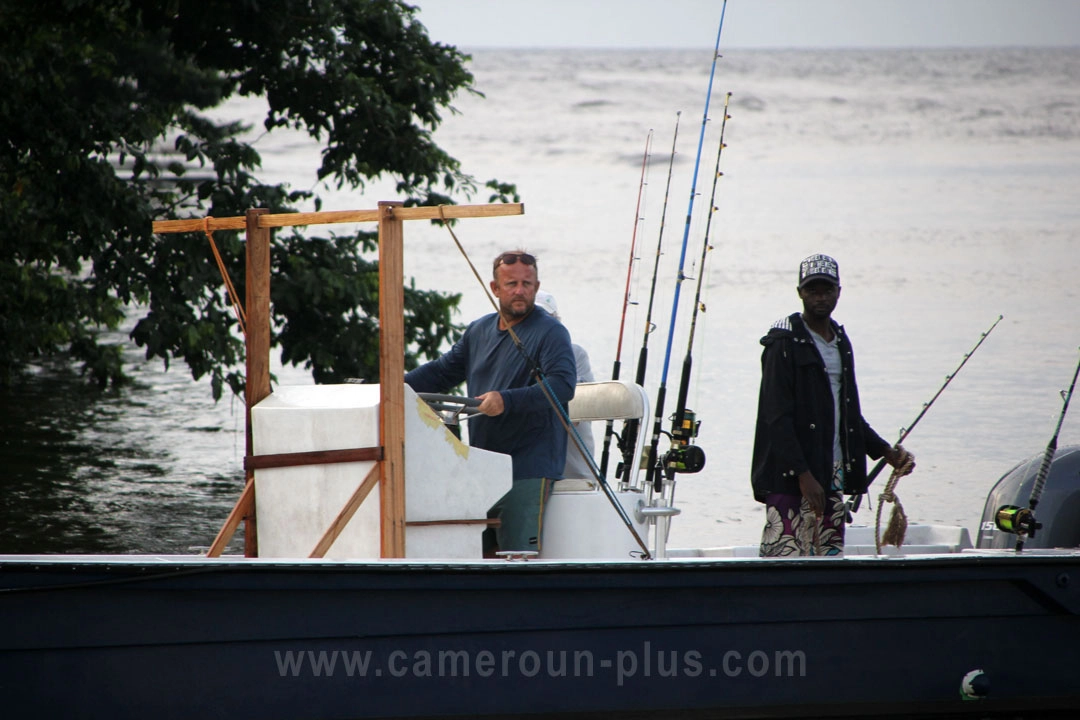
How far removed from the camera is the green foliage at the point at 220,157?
336 inches

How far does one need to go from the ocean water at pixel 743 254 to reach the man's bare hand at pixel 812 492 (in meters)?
0.78

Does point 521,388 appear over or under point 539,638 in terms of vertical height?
over

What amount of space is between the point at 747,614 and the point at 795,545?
38 cm

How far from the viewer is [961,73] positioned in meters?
39.1

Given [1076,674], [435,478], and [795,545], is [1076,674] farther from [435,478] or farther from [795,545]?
[435,478]

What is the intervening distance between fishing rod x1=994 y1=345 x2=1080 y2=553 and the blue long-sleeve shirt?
1482 millimetres

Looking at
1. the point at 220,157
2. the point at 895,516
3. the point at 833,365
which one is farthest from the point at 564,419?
the point at 220,157

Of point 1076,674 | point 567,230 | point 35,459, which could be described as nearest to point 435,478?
point 1076,674

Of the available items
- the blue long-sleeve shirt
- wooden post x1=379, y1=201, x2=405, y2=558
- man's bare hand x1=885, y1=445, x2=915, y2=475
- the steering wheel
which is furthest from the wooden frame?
man's bare hand x1=885, y1=445, x2=915, y2=475

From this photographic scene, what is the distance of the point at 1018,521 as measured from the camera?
15.6ft

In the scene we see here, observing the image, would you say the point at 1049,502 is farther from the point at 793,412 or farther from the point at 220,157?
the point at 220,157

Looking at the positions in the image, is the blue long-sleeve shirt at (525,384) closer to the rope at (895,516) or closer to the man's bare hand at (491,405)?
the man's bare hand at (491,405)

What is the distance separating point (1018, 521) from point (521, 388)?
171 cm

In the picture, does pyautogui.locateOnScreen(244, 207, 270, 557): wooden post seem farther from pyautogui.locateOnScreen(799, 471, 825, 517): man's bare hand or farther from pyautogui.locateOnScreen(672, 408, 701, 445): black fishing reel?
pyautogui.locateOnScreen(799, 471, 825, 517): man's bare hand
